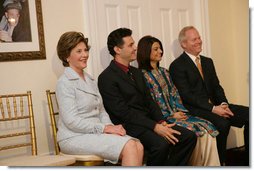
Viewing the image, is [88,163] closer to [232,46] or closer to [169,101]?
[169,101]

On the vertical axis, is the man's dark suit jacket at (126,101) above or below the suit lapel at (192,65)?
below

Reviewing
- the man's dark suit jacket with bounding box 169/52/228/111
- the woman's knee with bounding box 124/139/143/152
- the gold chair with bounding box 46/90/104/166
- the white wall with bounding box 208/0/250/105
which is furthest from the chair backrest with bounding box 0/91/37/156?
the white wall with bounding box 208/0/250/105

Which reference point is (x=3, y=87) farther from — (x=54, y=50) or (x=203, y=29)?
(x=203, y=29)

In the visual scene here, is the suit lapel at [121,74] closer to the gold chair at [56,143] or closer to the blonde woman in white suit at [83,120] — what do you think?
the blonde woman in white suit at [83,120]

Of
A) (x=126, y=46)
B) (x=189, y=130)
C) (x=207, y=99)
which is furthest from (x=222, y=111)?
(x=126, y=46)

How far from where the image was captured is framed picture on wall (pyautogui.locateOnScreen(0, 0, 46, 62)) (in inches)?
97.7

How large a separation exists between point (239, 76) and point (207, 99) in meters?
0.33

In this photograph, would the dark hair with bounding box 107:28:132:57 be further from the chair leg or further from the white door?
the chair leg

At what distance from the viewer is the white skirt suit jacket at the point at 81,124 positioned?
7.25 ft

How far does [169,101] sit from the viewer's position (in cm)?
291

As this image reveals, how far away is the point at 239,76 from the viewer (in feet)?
9.17

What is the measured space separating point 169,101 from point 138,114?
1.42 feet

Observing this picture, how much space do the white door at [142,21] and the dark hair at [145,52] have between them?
236 millimetres

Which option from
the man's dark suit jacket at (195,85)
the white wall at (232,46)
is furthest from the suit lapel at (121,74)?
the white wall at (232,46)
